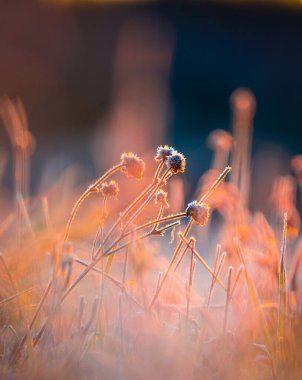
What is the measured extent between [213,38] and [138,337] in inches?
279

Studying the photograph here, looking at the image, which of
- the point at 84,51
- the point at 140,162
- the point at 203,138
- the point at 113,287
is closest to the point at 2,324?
the point at 113,287

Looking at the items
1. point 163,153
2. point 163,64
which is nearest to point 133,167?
point 163,153

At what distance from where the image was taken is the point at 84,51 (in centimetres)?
793

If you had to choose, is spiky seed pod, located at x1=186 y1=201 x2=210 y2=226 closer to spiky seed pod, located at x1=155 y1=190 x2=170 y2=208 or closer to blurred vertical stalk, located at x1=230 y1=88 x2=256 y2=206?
spiky seed pod, located at x1=155 y1=190 x2=170 y2=208

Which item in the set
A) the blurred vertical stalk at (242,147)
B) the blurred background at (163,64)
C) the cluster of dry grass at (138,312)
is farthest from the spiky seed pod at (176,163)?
the blurred background at (163,64)

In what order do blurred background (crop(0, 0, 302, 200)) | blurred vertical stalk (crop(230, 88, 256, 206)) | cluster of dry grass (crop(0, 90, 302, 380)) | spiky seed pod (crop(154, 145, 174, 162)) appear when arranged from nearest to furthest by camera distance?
cluster of dry grass (crop(0, 90, 302, 380)) < spiky seed pod (crop(154, 145, 174, 162)) < blurred vertical stalk (crop(230, 88, 256, 206)) < blurred background (crop(0, 0, 302, 200))

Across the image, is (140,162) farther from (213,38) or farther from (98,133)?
(213,38)

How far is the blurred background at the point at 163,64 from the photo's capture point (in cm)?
686

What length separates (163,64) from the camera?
6.54m

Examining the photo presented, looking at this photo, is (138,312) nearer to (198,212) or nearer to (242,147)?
(198,212)

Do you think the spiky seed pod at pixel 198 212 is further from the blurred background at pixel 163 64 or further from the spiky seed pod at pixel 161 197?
the blurred background at pixel 163 64

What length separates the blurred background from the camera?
22.5 ft

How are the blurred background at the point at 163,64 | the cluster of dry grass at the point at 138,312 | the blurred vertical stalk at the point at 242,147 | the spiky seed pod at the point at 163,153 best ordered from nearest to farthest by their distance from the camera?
the cluster of dry grass at the point at 138,312
the spiky seed pod at the point at 163,153
the blurred vertical stalk at the point at 242,147
the blurred background at the point at 163,64

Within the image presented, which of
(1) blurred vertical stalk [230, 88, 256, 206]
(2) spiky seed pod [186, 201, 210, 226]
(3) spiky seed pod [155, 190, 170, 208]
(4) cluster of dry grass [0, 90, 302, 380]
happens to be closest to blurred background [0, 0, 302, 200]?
(1) blurred vertical stalk [230, 88, 256, 206]
